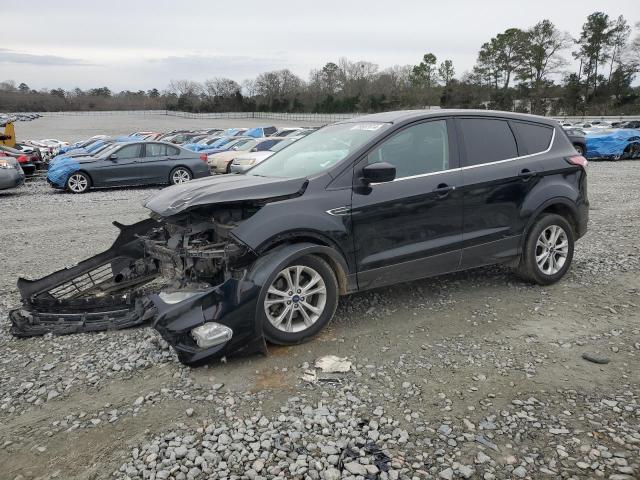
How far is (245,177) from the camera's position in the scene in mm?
4617

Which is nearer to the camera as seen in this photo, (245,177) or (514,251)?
(245,177)

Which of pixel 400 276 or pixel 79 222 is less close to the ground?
pixel 400 276

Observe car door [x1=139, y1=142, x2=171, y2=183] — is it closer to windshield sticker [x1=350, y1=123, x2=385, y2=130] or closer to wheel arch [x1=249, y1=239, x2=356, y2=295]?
windshield sticker [x1=350, y1=123, x2=385, y2=130]

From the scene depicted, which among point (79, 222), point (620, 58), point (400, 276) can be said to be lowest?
point (79, 222)

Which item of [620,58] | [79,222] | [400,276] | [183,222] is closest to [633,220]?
[400,276]

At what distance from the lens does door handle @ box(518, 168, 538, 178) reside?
5023mm

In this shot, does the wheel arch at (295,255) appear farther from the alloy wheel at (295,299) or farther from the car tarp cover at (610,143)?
the car tarp cover at (610,143)

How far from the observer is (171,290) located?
4.01 metres

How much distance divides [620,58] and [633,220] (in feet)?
218

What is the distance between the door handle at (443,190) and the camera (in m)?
4.52

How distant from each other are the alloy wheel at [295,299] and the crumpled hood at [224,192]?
25.0 inches

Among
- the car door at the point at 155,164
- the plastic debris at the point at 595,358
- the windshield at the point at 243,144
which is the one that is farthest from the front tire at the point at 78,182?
the plastic debris at the point at 595,358

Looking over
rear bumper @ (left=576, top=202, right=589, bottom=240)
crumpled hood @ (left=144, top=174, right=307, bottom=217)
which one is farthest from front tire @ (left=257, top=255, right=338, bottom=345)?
rear bumper @ (left=576, top=202, right=589, bottom=240)

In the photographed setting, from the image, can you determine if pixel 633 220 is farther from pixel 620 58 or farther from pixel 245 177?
pixel 620 58
